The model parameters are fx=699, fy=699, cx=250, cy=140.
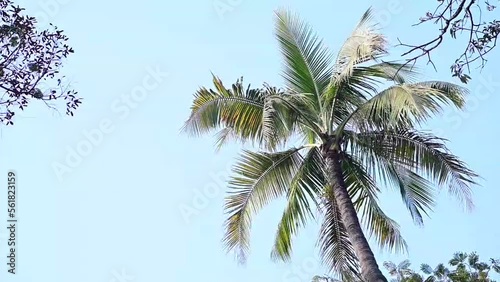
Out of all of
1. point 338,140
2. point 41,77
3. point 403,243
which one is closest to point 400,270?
point 403,243

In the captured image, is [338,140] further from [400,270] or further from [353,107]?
[400,270]

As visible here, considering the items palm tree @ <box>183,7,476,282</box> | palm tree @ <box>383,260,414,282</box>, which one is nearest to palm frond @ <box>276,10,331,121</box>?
palm tree @ <box>183,7,476,282</box>

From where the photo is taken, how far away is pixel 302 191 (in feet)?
35.1

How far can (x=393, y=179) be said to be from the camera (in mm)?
10781

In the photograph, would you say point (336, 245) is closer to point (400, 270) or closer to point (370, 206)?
point (370, 206)

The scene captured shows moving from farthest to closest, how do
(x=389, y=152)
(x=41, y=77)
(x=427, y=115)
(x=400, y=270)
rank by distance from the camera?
(x=400, y=270) < (x=389, y=152) < (x=427, y=115) < (x=41, y=77)

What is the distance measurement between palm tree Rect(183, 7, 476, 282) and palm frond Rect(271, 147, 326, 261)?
0.6 inches

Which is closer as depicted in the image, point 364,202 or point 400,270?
point 364,202

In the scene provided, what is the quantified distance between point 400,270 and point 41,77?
14144 mm

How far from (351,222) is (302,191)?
156 cm

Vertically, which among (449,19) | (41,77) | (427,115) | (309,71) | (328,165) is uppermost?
(309,71)

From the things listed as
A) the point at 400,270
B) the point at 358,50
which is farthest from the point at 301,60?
the point at 400,270

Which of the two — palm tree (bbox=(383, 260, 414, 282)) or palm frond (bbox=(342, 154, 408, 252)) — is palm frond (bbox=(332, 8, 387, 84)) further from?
palm tree (bbox=(383, 260, 414, 282))

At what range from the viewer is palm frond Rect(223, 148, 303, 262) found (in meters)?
10.8
